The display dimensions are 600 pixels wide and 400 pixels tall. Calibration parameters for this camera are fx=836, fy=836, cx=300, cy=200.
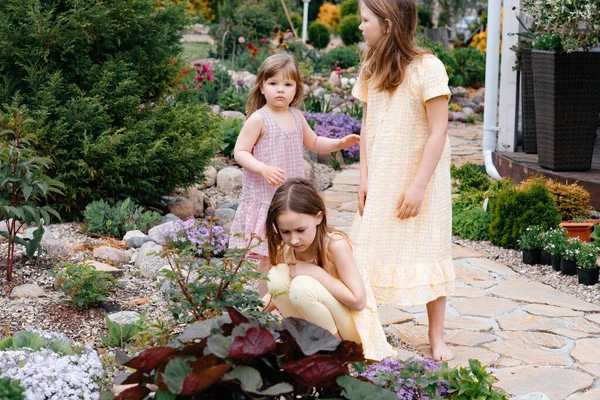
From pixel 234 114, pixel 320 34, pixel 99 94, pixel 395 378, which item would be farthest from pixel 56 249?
pixel 320 34

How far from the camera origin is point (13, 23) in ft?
18.0

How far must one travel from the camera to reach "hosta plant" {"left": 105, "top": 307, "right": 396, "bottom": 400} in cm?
192

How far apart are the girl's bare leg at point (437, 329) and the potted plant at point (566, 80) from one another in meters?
2.76

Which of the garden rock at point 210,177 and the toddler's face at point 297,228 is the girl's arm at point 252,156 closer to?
the toddler's face at point 297,228

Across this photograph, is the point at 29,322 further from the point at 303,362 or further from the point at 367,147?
the point at 303,362

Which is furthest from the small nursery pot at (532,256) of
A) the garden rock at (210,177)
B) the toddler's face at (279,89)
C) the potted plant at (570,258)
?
the garden rock at (210,177)

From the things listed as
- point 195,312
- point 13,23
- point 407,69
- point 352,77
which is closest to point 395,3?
point 407,69

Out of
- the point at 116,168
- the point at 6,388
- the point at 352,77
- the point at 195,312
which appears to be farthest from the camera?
the point at 352,77

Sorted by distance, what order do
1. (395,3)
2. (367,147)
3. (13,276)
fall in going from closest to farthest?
(395,3)
(367,147)
(13,276)

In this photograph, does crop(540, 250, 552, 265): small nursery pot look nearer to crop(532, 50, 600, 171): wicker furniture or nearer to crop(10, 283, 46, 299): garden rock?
crop(532, 50, 600, 171): wicker furniture

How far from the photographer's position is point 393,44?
356 centimetres

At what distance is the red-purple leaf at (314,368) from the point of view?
1.95m

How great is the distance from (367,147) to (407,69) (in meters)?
0.42

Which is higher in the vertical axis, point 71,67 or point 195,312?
point 71,67
